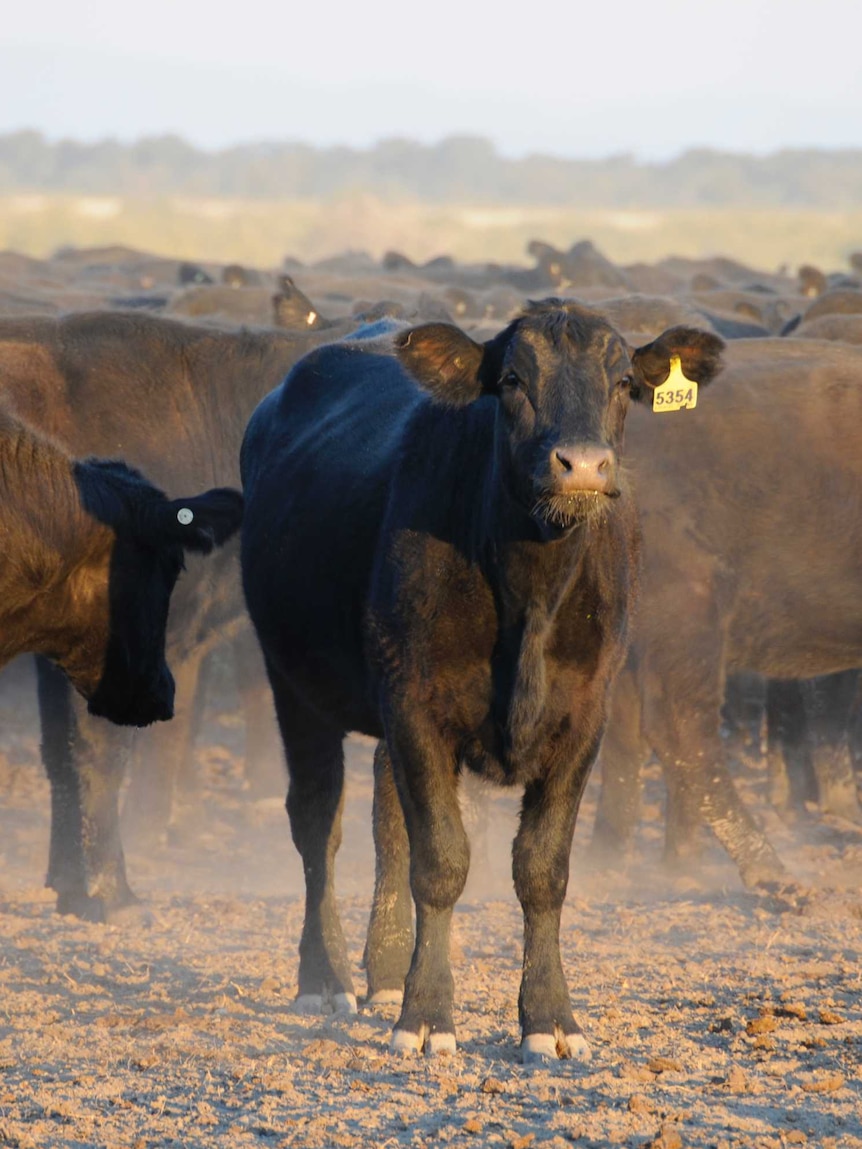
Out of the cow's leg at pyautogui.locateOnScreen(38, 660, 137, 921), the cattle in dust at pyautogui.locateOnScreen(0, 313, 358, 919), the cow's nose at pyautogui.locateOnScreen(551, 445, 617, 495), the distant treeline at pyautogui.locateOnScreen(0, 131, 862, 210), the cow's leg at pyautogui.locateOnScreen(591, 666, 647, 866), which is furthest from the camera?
the distant treeline at pyautogui.locateOnScreen(0, 131, 862, 210)

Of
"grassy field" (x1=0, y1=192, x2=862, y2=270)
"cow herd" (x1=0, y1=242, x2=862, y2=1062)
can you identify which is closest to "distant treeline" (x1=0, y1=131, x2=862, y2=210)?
"grassy field" (x1=0, y1=192, x2=862, y2=270)

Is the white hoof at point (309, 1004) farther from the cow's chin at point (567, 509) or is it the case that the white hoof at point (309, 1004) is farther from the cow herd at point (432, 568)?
the cow's chin at point (567, 509)

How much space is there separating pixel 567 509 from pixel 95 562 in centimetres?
179

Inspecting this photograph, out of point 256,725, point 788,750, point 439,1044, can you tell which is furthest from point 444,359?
point 256,725

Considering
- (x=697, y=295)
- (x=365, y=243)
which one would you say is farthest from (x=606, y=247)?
(x=697, y=295)

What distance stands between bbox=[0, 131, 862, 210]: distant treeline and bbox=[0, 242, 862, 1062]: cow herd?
16556 centimetres

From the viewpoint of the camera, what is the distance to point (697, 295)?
20.7 m

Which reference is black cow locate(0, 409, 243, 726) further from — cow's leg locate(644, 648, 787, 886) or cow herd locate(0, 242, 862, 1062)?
cow's leg locate(644, 648, 787, 886)

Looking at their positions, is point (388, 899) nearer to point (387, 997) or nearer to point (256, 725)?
point (387, 997)

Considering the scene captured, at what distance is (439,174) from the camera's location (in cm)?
18962

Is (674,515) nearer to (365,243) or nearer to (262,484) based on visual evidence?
(262,484)

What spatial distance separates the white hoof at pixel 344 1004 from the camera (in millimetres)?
5688

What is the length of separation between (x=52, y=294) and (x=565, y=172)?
182m

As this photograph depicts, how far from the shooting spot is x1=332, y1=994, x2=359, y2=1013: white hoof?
5.69m
